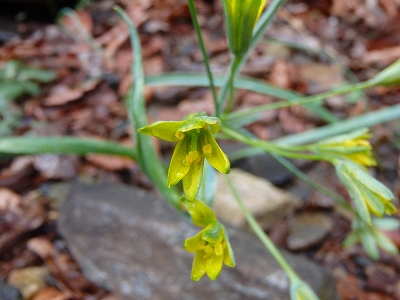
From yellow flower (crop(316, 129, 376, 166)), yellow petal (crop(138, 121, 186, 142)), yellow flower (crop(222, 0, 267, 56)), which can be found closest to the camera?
yellow petal (crop(138, 121, 186, 142))

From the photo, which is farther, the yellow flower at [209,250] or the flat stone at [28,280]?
the flat stone at [28,280]

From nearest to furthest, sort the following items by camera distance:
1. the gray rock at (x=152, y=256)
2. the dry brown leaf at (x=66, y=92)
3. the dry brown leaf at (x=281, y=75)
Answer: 1. the gray rock at (x=152, y=256)
2. the dry brown leaf at (x=66, y=92)
3. the dry brown leaf at (x=281, y=75)

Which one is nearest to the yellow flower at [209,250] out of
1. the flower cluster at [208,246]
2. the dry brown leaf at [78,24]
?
the flower cluster at [208,246]

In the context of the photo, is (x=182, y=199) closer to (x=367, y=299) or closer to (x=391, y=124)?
(x=367, y=299)

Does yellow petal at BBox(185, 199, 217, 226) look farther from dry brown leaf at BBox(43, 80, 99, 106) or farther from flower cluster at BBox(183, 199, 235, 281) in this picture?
dry brown leaf at BBox(43, 80, 99, 106)

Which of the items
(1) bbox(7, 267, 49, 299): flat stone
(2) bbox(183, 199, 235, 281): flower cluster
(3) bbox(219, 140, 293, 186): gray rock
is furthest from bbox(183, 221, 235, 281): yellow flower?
(3) bbox(219, 140, 293, 186): gray rock


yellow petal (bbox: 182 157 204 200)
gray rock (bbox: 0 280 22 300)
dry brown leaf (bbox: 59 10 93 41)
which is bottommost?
gray rock (bbox: 0 280 22 300)

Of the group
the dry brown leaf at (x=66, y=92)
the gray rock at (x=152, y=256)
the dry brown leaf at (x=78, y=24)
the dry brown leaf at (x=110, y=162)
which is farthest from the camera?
the dry brown leaf at (x=78, y=24)

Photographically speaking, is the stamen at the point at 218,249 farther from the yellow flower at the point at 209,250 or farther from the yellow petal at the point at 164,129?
the yellow petal at the point at 164,129
